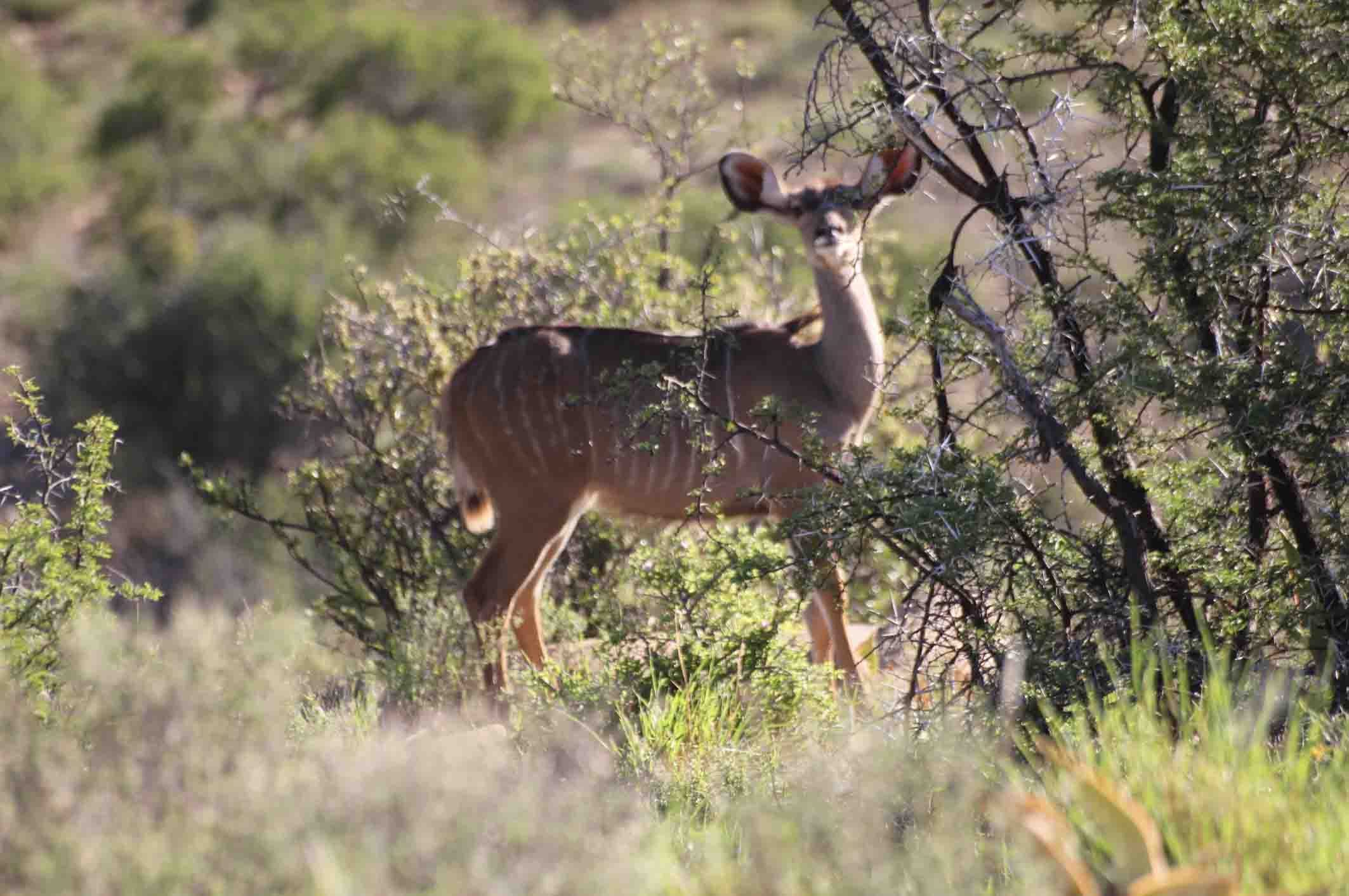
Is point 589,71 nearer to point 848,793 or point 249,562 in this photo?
point 249,562

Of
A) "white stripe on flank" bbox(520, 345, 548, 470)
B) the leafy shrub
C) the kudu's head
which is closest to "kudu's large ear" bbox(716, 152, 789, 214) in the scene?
the kudu's head

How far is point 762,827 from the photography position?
101 inches

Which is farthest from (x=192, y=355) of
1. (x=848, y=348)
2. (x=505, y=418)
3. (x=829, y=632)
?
(x=829, y=632)

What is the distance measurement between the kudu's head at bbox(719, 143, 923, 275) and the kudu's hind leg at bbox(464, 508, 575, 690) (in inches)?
50.2

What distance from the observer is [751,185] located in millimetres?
5883

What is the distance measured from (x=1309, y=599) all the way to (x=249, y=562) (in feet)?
26.5

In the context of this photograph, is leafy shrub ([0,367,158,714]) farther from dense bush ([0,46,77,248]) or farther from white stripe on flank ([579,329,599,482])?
dense bush ([0,46,77,248])

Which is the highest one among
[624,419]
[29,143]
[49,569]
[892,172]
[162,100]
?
[162,100]

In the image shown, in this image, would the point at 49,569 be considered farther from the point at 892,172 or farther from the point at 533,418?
the point at 892,172

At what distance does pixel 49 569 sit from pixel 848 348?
292 centimetres

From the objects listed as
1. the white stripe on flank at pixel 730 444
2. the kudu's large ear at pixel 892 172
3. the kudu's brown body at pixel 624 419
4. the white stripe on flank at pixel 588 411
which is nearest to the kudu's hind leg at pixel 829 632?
the kudu's brown body at pixel 624 419

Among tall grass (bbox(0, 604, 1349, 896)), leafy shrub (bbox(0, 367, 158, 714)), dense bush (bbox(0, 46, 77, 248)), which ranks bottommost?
tall grass (bbox(0, 604, 1349, 896))

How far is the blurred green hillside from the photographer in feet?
48.9

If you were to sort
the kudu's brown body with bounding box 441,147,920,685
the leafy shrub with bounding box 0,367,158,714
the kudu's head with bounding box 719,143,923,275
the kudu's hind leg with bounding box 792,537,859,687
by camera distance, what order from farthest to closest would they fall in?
the kudu's brown body with bounding box 441,147,920,685 → the kudu's hind leg with bounding box 792,537,859,687 → the kudu's head with bounding box 719,143,923,275 → the leafy shrub with bounding box 0,367,158,714
